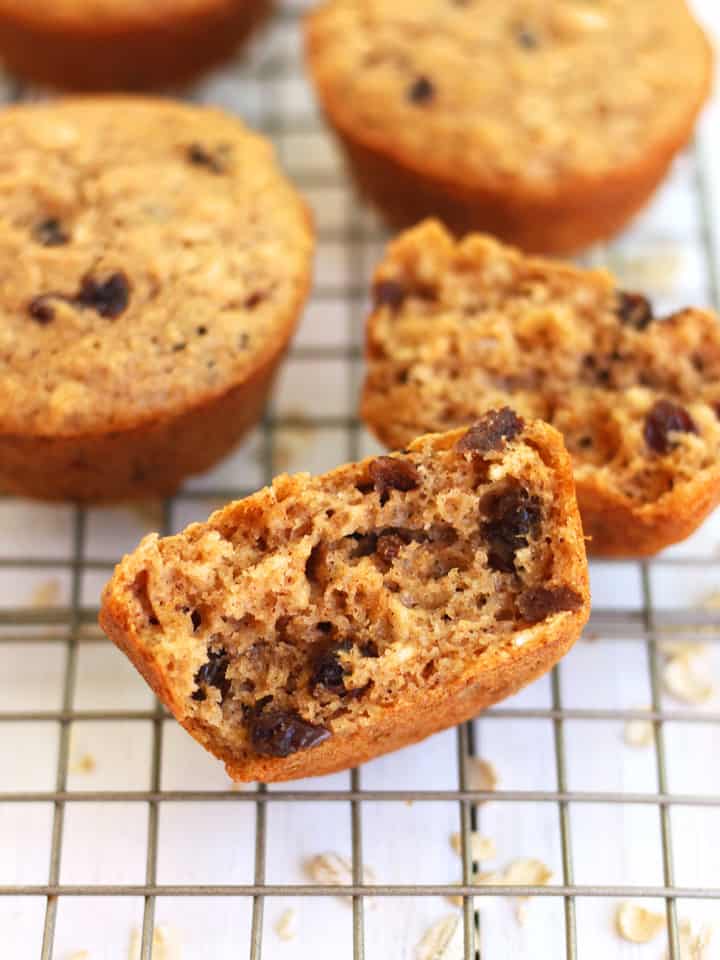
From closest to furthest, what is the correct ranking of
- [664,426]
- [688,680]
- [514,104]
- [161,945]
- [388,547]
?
[388,547]
[161,945]
[664,426]
[688,680]
[514,104]

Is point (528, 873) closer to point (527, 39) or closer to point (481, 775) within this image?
point (481, 775)

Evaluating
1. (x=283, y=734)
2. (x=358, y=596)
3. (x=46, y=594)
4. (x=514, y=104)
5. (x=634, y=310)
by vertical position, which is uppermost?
(x=514, y=104)

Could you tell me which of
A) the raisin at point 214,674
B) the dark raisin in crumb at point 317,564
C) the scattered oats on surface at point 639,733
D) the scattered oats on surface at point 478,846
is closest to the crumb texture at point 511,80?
the dark raisin in crumb at point 317,564

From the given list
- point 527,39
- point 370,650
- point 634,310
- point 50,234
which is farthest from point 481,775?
point 527,39

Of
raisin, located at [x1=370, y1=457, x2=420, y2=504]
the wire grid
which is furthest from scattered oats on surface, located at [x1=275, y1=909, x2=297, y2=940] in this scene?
raisin, located at [x1=370, y1=457, x2=420, y2=504]

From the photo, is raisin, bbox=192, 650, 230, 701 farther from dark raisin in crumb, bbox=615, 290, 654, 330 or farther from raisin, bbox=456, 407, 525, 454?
dark raisin in crumb, bbox=615, 290, 654, 330

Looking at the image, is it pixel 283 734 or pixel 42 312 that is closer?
pixel 283 734
